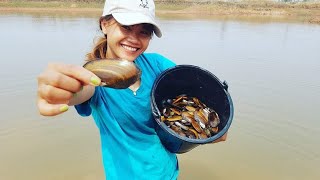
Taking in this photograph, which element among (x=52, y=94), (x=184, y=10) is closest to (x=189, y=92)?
(x=52, y=94)

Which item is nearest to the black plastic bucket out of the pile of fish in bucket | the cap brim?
the pile of fish in bucket

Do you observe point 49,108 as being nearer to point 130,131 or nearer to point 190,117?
point 130,131

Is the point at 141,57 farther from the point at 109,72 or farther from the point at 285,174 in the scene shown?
the point at 285,174

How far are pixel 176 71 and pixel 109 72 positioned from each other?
0.84m

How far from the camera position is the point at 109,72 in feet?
4.13

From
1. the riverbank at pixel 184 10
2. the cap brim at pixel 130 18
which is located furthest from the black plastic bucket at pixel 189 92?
the riverbank at pixel 184 10

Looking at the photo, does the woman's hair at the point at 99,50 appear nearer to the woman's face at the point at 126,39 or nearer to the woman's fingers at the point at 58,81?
the woman's face at the point at 126,39

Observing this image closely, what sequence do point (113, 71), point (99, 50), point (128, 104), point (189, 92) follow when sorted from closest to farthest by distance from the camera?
point (113, 71) < point (128, 104) < point (99, 50) < point (189, 92)

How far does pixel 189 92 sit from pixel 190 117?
24cm

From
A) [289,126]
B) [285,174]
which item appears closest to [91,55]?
[285,174]

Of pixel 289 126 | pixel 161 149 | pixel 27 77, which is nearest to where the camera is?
pixel 161 149

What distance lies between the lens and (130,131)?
179cm

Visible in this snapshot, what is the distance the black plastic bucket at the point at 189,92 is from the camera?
1.77 m

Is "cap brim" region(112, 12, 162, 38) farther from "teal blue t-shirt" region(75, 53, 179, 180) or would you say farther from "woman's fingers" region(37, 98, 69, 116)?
"woman's fingers" region(37, 98, 69, 116)
